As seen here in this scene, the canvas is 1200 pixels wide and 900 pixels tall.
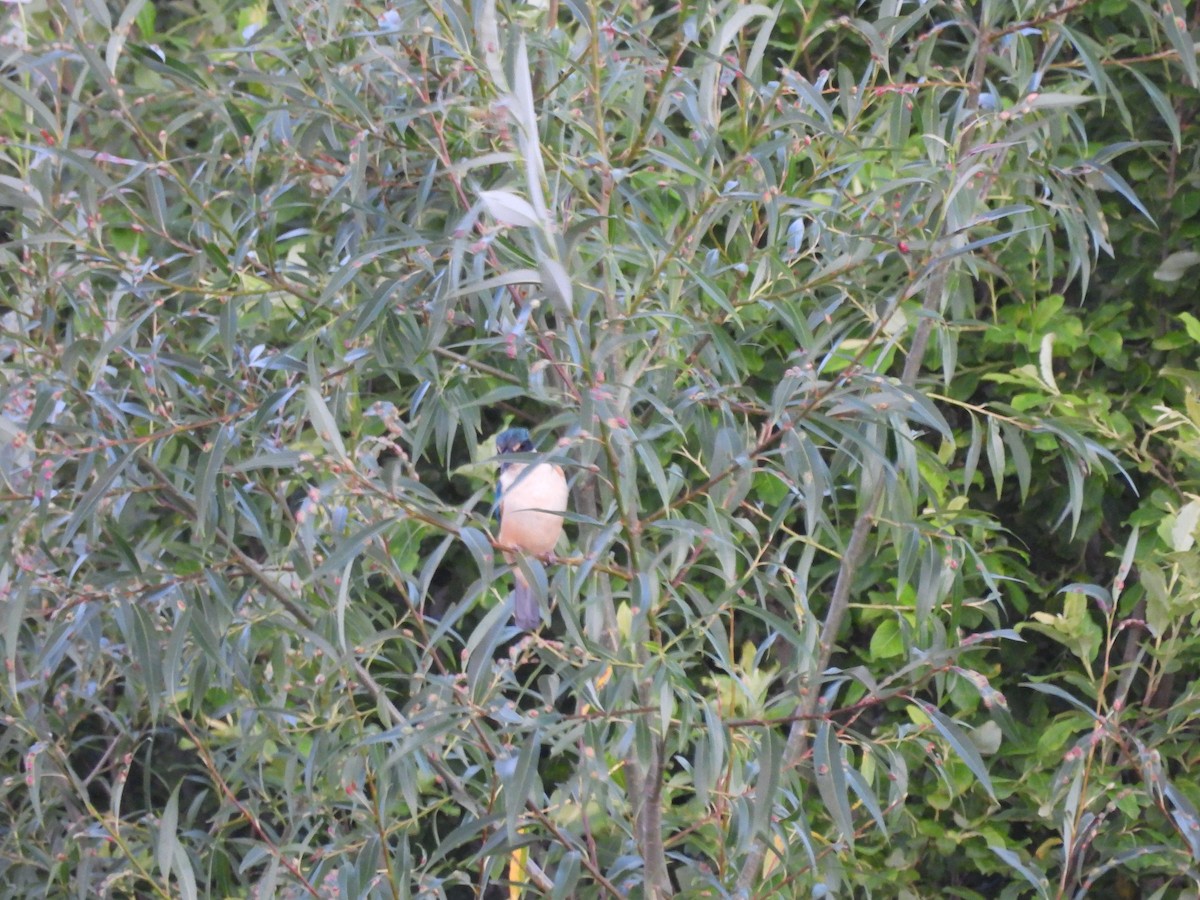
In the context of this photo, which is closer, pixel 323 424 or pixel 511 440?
pixel 323 424

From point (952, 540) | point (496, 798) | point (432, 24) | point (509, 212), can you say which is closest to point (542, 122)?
point (432, 24)

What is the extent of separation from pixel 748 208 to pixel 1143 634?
3.41 feet

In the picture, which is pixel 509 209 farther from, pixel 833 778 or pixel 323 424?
pixel 833 778

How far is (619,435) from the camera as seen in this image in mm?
1140

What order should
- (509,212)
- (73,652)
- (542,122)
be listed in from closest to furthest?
(509,212) < (542,122) < (73,652)

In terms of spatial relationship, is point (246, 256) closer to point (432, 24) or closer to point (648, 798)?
point (432, 24)

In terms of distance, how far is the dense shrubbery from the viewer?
4.00 feet

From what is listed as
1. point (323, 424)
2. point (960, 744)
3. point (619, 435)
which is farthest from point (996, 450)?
point (323, 424)

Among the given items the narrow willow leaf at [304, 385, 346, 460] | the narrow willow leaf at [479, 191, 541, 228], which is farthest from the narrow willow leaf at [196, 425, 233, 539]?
the narrow willow leaf at [479, 191, 541, 228]

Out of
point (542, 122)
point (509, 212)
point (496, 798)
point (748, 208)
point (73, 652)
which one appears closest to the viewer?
point (509, 212)

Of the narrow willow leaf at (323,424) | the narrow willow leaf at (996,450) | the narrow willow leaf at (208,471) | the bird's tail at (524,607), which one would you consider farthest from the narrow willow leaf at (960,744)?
the narrow willow leaf at (208,471)

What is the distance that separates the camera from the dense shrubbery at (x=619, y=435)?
1.22 metres

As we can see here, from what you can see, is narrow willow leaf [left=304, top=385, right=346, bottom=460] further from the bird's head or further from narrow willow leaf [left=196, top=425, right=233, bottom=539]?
the bird's head

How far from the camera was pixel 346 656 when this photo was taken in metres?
1.28
